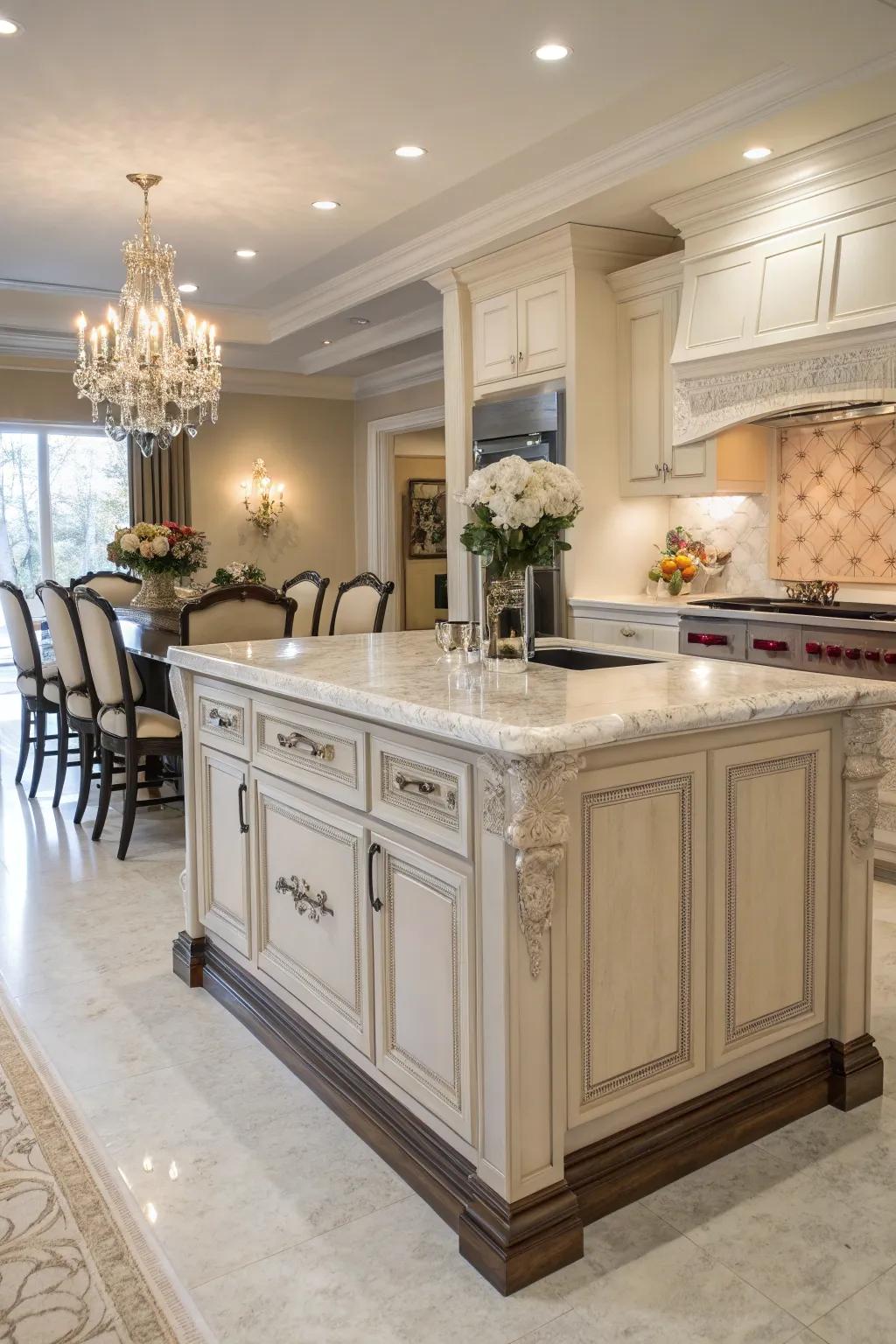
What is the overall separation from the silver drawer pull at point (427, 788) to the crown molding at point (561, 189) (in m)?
2.78

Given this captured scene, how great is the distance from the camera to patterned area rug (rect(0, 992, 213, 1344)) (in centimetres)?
168

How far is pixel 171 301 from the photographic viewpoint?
17.6ft

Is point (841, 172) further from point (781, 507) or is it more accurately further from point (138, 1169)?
point (138, 1169)

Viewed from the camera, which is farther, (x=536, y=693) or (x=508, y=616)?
(x=508, y=616)

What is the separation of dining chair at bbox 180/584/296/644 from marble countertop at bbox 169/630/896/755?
1.52 metres

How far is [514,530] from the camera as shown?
7.82 ft

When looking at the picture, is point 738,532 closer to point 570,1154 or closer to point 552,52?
point 552,52

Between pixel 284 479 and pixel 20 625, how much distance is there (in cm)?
401

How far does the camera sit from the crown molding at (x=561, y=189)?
11.6ft

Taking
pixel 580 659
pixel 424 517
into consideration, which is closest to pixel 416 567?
pixel 424 517

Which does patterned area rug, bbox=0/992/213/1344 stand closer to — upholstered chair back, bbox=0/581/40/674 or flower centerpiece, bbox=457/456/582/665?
flower centerpiece, bbox=457/456/582/665

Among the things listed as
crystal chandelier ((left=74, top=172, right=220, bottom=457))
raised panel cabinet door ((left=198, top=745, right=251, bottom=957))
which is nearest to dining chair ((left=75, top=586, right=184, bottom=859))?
crystal chandelier ((left=74, top=172, right=220, bottom=457))

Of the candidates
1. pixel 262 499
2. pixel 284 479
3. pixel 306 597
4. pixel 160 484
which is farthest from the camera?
pixel 284 479

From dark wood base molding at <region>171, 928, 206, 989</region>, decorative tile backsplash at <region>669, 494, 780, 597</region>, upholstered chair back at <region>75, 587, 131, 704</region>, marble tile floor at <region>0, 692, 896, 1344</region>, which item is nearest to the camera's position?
marble tile floor at <region>0, 692, 896, 1344</region>
